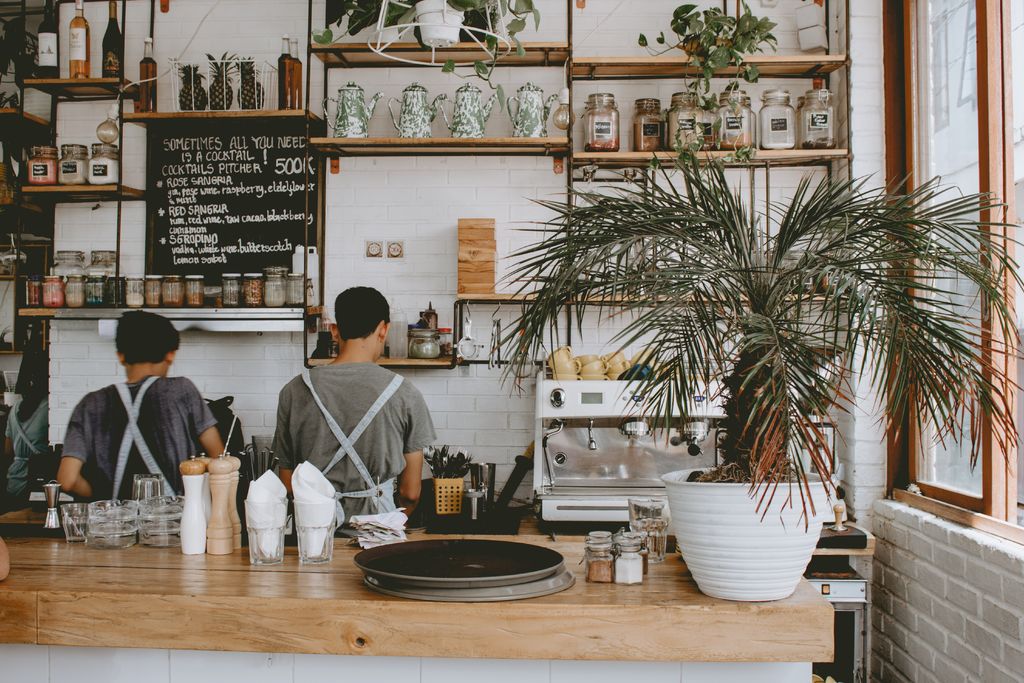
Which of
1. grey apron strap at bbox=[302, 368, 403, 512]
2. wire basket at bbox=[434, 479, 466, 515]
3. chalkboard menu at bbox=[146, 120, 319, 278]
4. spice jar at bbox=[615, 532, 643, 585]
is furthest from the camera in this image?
chalkboard menu at bbox=[146, 120, 319, 278]

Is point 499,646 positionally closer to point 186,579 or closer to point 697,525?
point 697,525

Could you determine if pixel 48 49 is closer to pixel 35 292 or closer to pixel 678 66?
pixel 35 292

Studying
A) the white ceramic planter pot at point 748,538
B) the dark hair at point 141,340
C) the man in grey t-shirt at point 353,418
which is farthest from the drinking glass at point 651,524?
the dark hair at point 141,340

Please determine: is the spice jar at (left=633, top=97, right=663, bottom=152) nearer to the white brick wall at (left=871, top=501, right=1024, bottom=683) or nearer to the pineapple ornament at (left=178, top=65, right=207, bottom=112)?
the white brick wall at (left=871, top=501, right=1024, bottom=683)

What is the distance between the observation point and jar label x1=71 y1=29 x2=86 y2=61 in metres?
3.94

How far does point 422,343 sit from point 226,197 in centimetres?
122

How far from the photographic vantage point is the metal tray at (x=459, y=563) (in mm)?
1725

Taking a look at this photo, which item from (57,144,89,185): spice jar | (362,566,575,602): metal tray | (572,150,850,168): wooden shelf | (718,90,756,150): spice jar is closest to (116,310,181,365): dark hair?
(57,144,89,185): spice jar

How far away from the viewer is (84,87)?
397 centimetres

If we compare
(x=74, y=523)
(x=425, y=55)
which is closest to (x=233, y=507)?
(x=74, y=523)

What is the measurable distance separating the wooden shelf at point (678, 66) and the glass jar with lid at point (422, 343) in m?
1.34

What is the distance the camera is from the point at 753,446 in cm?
172

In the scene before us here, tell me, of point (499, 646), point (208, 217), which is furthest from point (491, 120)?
point (499, 646)

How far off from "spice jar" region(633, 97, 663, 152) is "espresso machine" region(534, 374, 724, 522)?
112 cm
